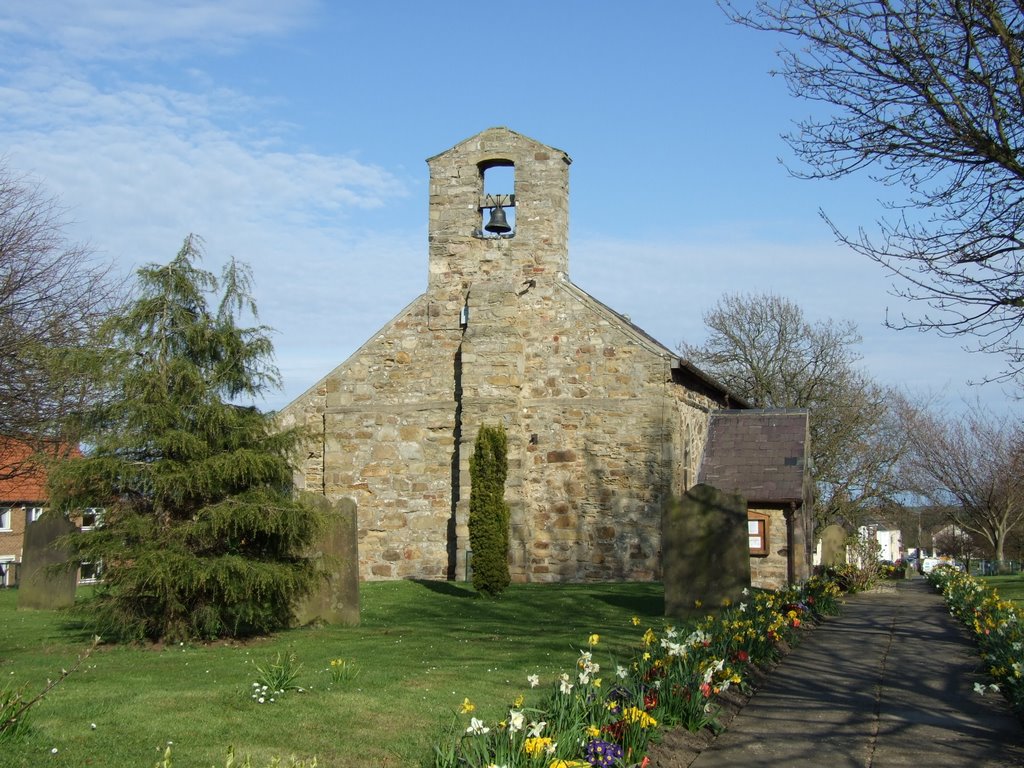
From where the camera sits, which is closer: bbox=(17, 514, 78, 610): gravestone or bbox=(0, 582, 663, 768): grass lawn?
bbox=(0, 582, 663, 768): grass lawn

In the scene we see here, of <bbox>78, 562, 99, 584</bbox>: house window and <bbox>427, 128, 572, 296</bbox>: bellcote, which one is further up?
<bbox>427, 128, 572, 296</bbox>: bellcote

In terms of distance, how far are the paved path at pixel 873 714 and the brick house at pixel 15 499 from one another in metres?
14.3

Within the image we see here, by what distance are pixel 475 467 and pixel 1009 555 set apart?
54797 mm

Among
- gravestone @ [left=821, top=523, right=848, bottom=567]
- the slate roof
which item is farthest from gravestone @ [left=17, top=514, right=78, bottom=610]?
gravestone @ [left=821, top=523, right=848, bottom=567]

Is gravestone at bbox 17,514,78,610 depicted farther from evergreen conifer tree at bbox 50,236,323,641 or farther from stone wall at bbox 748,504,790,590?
stone wall at bbox 748,504,790,590

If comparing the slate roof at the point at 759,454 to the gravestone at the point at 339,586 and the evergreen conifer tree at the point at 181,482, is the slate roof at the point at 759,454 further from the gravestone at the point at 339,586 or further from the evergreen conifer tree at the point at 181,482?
the evergreen conifer tree at the point at 181,482

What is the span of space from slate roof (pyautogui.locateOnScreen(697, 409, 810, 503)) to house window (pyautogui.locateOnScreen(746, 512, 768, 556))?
45 cm

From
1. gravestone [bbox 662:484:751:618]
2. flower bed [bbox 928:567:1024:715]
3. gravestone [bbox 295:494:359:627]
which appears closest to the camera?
flower bed [bbox 928:567:1024:715]

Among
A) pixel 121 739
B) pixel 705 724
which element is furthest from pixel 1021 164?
pixel 121 739

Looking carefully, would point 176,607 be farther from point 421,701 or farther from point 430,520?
point 430,520

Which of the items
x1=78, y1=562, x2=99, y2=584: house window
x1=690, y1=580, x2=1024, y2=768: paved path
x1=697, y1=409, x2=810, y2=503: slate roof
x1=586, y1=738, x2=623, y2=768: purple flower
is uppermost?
x1=697, y1=409, x2=810, y2=503: slate roof

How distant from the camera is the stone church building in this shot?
68.3ft

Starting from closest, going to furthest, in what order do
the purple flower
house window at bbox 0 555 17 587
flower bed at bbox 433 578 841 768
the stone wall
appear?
1. flower bed at bbox 433 578 841 768
2. the purple flower
3. the stone wall
4. house window at bbox 0 555 17 587

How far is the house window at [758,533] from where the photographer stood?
65.1 ft
